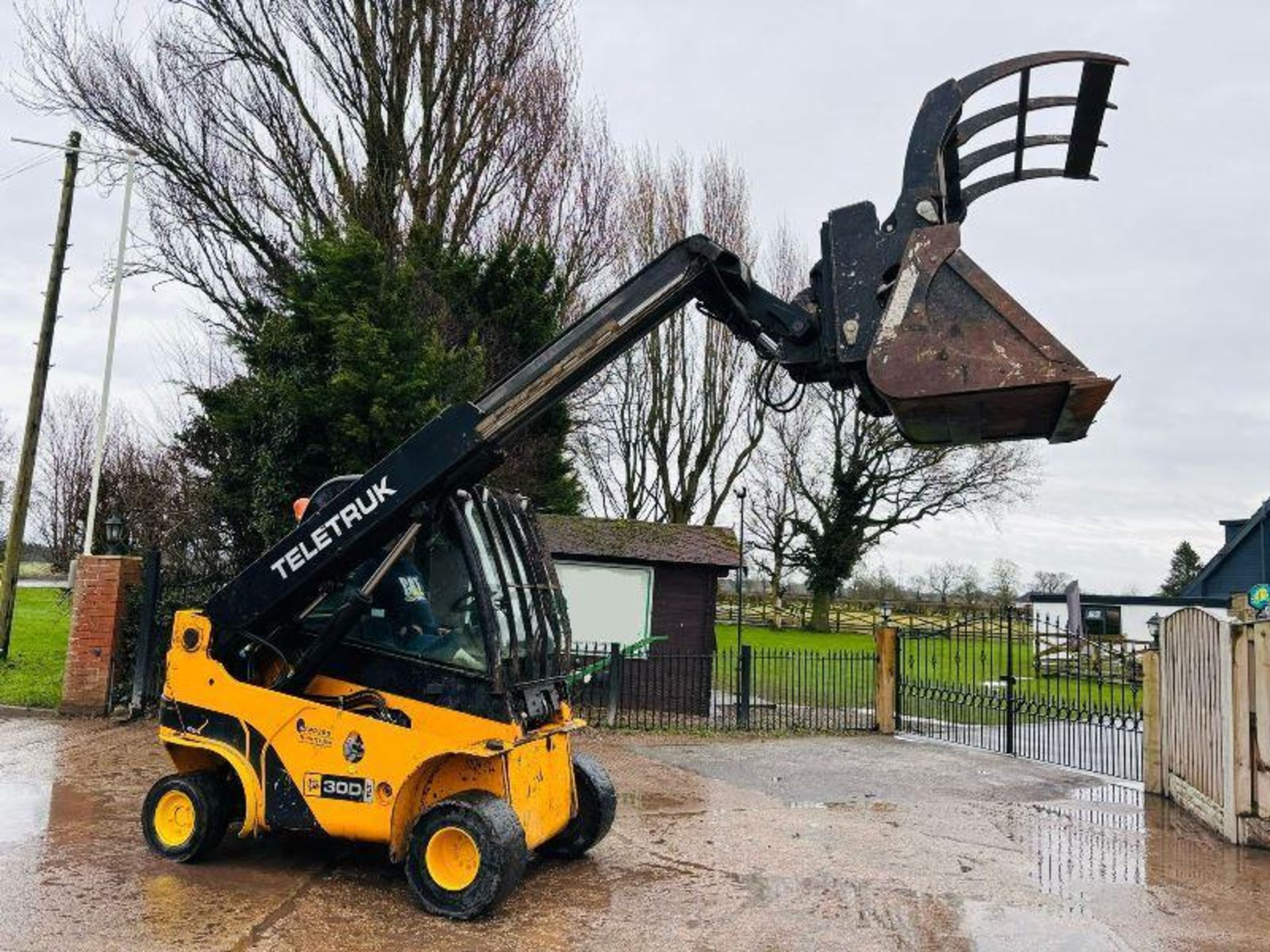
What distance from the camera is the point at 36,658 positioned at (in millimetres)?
16828

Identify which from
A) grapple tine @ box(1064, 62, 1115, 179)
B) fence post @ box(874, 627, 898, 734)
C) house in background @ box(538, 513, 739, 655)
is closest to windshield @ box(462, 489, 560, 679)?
grapple tine @ box(1064, 62, 1115, 179)

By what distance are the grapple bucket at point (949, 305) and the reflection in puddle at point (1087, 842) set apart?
148 inches

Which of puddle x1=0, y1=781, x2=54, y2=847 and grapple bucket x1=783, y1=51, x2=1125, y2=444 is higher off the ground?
grapple bucket x1=783, y1=51, x2=1125, y2=444

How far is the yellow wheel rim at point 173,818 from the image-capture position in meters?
6.49

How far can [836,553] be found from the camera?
36.5 meters

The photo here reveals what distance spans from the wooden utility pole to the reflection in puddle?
14.6 m

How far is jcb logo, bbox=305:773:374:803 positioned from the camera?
6.04 m

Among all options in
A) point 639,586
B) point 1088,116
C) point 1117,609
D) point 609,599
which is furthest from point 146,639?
point 1117,609

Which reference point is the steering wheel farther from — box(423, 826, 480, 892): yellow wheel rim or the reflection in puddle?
the reflection in puddle

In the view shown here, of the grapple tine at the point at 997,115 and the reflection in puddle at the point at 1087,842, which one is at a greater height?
the grapple tine at the point at 997,115

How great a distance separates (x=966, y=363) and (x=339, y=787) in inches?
167

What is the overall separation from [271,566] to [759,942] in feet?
11.8

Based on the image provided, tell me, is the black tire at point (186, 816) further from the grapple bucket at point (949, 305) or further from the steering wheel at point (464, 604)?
the grapple bucket at point (949, 305)

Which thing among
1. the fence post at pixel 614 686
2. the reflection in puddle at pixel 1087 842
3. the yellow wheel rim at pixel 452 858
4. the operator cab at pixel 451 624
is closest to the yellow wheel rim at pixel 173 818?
the operator cab at pixel 451 624
